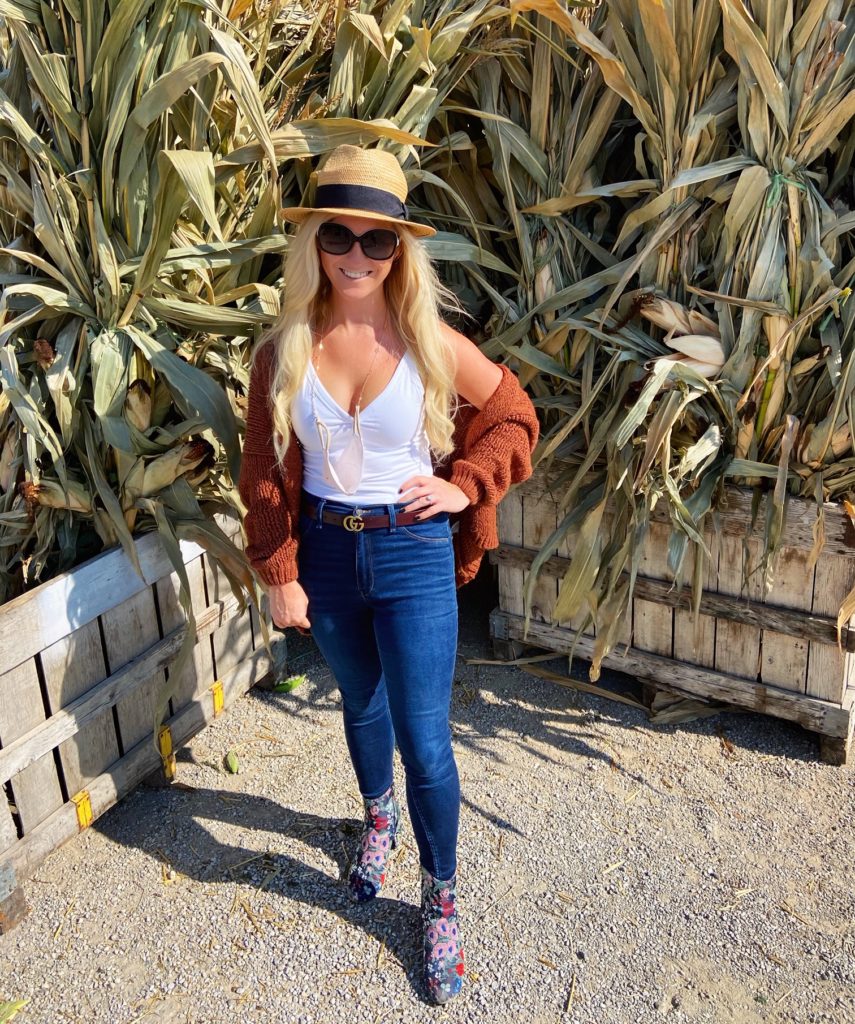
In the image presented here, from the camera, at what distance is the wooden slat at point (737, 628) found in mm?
2914

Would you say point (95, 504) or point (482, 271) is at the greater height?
point (482, 271)

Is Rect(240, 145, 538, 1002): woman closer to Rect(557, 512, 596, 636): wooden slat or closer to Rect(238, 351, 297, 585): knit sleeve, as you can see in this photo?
Rect(238, 351, 297, 585): knit sleeve

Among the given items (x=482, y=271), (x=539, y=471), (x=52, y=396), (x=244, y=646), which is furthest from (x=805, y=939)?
(x=52, y=396)

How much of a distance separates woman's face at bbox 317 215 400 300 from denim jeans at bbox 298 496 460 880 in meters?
0.46

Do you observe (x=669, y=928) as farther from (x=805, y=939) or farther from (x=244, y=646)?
(x=244, y=646)

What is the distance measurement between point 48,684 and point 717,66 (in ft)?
8.01

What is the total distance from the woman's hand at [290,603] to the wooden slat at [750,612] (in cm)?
132

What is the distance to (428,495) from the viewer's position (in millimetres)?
2010

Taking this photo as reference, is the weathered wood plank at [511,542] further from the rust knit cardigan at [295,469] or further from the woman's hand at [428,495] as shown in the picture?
the woman's hand at [428,495]

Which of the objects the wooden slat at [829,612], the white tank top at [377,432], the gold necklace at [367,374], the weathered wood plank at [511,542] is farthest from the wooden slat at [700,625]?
the gold necklace at [367,374]

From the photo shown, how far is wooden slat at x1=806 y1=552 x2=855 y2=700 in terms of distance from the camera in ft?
9.07

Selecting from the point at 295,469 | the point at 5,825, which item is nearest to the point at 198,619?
the point at 5,825

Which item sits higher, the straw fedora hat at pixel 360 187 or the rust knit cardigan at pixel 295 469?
the straw fedora hat at pixel 360 187

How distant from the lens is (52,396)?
2494mm
